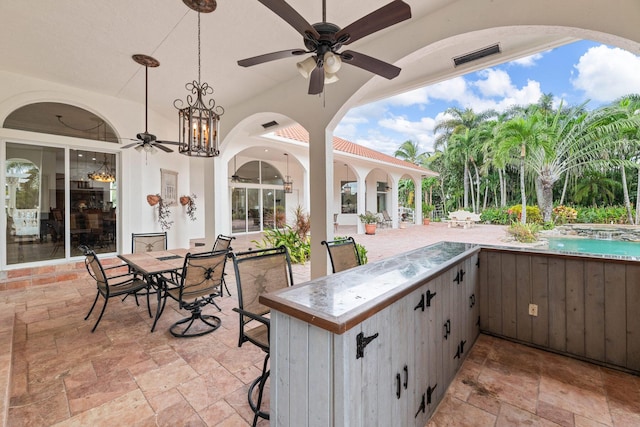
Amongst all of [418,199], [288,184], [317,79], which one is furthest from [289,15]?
[418,199]

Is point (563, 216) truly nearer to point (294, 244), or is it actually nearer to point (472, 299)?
point (294, 244)

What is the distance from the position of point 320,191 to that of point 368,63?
6.79ft

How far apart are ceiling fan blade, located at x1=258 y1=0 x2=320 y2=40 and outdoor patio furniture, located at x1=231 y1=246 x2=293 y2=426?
4.98ft

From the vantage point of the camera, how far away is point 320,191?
3889 millimetres

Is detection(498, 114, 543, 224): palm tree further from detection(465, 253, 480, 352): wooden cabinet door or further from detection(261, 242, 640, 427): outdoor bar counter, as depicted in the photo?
detection(465, 253, 480, 352): wooden cabinet door

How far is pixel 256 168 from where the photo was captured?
1106 cm

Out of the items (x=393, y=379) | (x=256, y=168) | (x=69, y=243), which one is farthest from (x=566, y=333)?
(x=256, y=168)

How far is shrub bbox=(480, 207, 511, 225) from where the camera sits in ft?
50.0

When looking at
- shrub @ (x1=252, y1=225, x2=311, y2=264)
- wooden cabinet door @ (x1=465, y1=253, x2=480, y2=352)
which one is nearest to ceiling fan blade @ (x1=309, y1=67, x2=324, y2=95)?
wooden cabinet door @ (x1=465, y1=253, x2=480, y2=352)

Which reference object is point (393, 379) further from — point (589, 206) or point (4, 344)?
point (589, 206)

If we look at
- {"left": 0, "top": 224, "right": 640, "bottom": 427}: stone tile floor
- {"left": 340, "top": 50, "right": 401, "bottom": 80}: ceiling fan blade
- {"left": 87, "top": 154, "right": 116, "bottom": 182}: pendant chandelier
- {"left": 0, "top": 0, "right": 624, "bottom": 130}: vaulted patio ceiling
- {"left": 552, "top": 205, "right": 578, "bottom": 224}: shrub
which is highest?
{"left": 0, "top": 0, "right": 624, "bottom": 130}: vaulted patio ceiling

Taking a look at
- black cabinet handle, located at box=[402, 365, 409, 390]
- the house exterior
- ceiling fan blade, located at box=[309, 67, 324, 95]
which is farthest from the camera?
the house exterior

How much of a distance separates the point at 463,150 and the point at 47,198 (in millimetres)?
19395

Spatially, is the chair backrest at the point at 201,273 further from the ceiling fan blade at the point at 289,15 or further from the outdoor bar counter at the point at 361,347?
the ceiling fan blade at the point at 289,15
